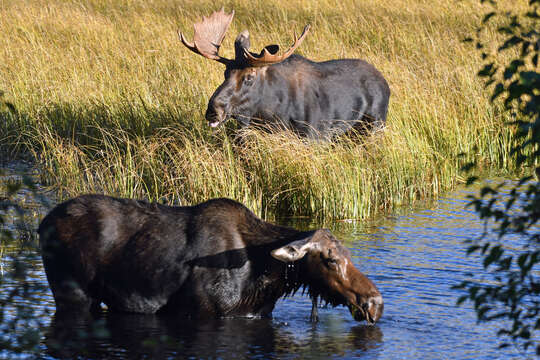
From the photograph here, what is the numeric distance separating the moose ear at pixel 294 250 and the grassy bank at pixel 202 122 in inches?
121

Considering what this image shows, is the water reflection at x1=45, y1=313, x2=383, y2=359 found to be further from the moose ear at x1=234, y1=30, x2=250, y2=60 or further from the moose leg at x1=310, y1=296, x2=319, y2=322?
the moose ear at x1=234, y1=30, x2=250, y2=60

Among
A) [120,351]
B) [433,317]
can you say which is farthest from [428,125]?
[120,351]

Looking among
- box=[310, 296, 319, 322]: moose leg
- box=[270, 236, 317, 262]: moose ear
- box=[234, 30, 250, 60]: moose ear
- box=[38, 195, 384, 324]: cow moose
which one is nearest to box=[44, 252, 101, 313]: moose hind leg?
box=[38, 195, 384, 324]: cow moose

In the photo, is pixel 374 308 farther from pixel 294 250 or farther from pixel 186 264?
pixel 186 264

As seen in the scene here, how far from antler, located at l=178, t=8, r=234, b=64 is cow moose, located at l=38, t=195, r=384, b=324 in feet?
16.9

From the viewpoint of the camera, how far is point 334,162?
1028 cm

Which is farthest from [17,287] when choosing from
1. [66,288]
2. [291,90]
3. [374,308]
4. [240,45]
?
[291,90]

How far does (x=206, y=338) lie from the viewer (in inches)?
245

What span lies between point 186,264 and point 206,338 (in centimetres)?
61

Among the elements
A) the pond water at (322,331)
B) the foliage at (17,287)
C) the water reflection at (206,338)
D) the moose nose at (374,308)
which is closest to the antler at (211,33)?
the foliage at (17,287)

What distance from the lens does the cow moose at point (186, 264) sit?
6.39 m

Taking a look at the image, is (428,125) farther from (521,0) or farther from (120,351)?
(521,0)

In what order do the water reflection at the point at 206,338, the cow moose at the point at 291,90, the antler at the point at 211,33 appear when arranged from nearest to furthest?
1. the water reflection at the point at 206,338
2. the cow moose at the point at 291,90
3. the antler at the point at 211,33

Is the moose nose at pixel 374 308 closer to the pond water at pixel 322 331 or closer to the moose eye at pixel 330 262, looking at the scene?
the pond water at pixel 322 331
